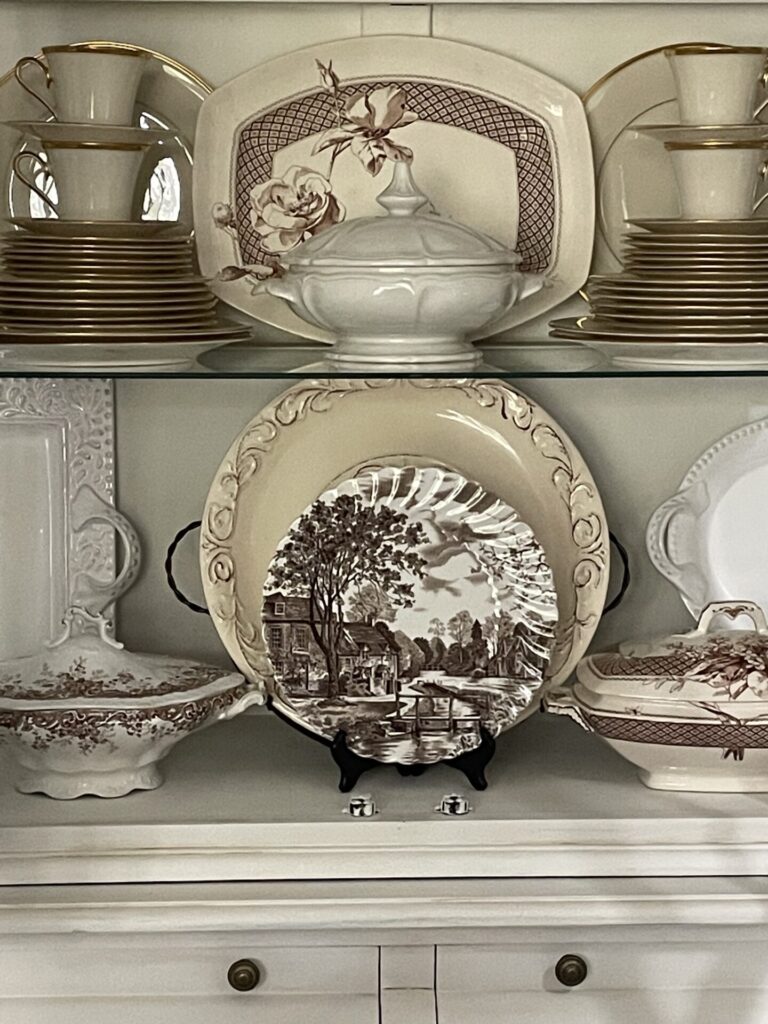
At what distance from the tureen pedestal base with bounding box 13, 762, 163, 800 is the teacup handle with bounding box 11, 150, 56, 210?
16.6 inches

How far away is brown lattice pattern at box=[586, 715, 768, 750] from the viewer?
104 centimetres

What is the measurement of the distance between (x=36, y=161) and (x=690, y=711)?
66cm

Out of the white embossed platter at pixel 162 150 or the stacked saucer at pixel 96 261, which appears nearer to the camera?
the stacked saucer at pixel 96 261

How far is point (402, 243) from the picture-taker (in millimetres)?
960

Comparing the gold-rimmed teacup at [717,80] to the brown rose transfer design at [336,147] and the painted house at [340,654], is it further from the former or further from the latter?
the painted house at [340,654]

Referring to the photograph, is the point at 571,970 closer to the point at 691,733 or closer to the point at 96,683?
the point at 691,733

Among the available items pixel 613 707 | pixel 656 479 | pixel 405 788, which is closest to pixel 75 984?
pixel 405 788

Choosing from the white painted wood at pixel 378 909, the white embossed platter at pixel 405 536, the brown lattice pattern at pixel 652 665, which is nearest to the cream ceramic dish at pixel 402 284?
the white embossed platter at pixel 405 536

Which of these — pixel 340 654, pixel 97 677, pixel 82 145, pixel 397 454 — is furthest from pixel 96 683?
pixel 82 145

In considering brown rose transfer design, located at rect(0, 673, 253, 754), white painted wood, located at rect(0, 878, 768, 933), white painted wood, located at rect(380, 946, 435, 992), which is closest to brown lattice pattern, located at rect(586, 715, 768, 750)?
white painted wood, located at rect(0, 878, 768, 933)

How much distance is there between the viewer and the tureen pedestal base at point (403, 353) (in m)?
0.99

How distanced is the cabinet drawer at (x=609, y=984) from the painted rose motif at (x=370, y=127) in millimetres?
612

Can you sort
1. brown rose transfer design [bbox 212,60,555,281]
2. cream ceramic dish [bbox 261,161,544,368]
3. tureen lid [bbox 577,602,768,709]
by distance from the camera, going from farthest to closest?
brown rose transfer design [bbox 212,60,555,281] → tureen lid [bbox 577,602,768,709] → cream ceramic dish [bbox 261,161,544,368]

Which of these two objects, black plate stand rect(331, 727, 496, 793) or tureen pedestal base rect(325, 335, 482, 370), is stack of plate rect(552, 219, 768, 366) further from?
black plate stand rect(331, 727, 496, 793)
